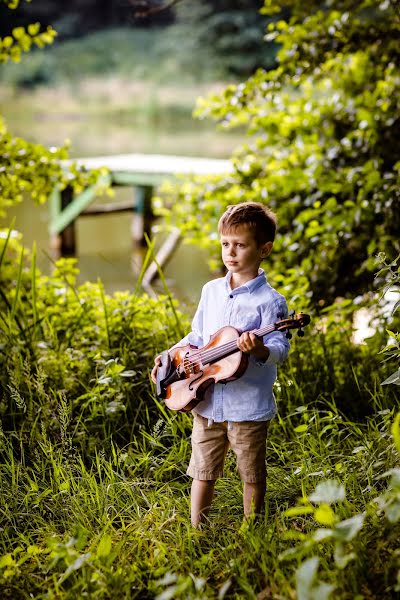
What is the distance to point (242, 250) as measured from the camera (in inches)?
88.6

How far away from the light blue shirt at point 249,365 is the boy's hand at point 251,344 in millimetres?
75

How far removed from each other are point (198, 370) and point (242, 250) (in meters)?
0.36

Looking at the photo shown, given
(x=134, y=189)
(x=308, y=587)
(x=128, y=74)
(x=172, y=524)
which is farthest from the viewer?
(x=128, y=74)

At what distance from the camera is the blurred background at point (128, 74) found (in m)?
16.2

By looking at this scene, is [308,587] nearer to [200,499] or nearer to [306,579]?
[306,579]

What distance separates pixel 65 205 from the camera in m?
8.56

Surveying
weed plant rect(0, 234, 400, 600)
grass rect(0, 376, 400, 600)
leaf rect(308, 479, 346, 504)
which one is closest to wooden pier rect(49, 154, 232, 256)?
weed plant rect(0, 234, 400, 600)

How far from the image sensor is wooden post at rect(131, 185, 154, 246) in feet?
28.7

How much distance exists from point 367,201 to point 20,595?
8.73ft

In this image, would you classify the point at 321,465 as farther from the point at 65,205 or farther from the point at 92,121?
the point at 92,121

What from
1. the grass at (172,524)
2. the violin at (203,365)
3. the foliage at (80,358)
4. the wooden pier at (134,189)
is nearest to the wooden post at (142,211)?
the wooden pier at (134,189)

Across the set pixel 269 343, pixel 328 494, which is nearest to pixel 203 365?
pixel 269 343

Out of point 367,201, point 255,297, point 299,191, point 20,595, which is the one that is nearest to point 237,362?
point 255,297

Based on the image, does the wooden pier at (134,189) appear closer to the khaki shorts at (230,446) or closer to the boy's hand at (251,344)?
the khaki shorts at (230,446)
